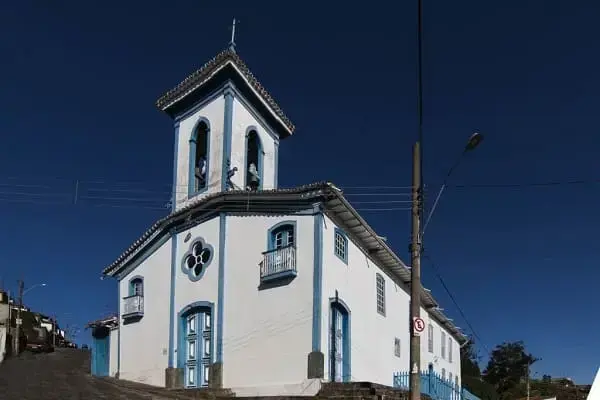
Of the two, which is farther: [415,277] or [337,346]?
[337,346]

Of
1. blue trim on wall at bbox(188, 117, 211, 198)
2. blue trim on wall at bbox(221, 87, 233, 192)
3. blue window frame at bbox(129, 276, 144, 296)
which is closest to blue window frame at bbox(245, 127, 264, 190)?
blue trim on wall at bbox(221, 87, 233, 192)

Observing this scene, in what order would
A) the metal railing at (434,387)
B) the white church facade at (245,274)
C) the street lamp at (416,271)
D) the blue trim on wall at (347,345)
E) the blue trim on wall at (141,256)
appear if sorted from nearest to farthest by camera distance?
the street lamp at (416,271), the white church facade at (245,274), the metal railing at (434,387), the blue trim on wall at (347,345), the blue trim on wall at (141,256)

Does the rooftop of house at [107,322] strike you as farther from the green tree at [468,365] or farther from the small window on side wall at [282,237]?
the green tree at [468,365]

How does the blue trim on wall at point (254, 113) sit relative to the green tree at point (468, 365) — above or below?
above

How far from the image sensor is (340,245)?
20.2 m

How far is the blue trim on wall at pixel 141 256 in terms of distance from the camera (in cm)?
2325

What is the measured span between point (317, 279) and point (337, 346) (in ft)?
8.21

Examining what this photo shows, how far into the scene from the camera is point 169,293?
22.2 m

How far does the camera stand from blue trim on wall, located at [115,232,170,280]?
23.2 metres

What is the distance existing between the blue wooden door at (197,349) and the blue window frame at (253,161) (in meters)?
4.88

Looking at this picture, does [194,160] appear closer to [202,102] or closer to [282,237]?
[202,102]

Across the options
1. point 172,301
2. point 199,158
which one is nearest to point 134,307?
point 172,301

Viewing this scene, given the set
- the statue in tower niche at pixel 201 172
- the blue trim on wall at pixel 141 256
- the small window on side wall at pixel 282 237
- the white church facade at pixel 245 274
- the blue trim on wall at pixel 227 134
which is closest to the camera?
the white church facade at pixel 245 274

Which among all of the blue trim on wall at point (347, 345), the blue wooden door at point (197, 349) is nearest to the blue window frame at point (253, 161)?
the blue wooden door at point (197, 349)
